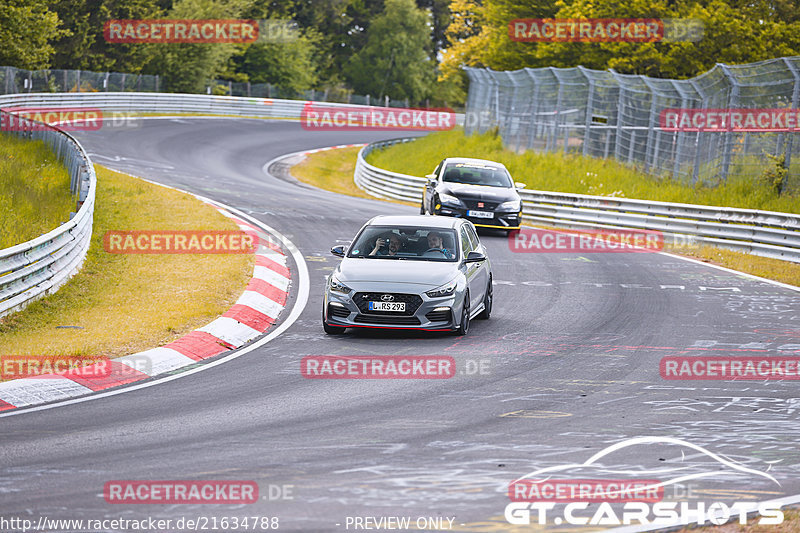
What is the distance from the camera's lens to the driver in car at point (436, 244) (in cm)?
1353

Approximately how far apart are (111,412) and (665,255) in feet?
51.3

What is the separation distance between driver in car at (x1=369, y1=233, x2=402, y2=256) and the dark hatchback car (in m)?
9.68

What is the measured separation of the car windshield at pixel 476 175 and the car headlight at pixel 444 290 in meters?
12.0

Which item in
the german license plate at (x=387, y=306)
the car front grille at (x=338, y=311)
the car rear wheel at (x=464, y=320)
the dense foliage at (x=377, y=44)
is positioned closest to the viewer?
the german license plate at (x=387, y=306)

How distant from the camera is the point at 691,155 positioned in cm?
2842

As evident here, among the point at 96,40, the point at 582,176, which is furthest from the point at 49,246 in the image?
the point at 96,40

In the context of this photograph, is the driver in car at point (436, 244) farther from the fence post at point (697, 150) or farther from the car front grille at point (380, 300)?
the fence post at point (697, 150)

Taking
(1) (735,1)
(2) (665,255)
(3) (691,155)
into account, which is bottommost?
(2) (665,255)

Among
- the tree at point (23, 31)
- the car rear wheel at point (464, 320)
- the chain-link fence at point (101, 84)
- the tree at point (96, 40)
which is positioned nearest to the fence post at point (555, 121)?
the car rear wheel at point (464, 320)

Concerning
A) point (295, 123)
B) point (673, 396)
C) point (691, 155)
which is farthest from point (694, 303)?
point (295, 123)

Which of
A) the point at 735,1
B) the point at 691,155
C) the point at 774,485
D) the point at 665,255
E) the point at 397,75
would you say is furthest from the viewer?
the point at 397,75

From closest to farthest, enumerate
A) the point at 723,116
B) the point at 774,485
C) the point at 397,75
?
A: the point at 774,485 < the point at 723,116 < the point at 397,75

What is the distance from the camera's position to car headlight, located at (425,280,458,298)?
488 inches

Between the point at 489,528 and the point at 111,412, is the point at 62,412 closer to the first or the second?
the point at 111,412
